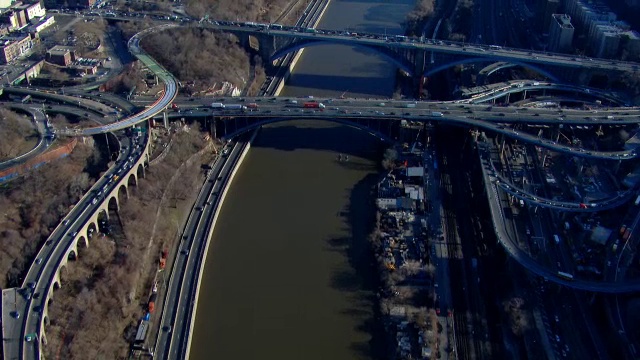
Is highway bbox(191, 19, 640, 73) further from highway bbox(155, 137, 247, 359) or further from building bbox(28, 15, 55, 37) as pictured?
highway bbox(155, 137, 247, 359)

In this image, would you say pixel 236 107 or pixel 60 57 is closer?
A: pixel 236 107

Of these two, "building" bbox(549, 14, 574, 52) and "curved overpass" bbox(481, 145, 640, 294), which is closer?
"curved overpass" bbox(481, 145, 640, 294)

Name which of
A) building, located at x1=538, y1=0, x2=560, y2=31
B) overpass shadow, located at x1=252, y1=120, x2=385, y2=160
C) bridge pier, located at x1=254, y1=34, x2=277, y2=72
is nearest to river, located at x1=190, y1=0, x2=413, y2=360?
overpass shadow, located at x1=252, y1=120, x2=385, y2=160

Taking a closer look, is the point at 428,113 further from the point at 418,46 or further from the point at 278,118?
the point at 418,46

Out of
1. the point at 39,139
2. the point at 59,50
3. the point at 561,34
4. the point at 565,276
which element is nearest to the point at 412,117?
the point at 565,276

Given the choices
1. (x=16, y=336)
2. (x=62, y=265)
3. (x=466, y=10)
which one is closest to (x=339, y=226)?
(x=62, y=265)

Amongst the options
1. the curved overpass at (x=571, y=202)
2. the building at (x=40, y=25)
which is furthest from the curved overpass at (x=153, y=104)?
the curved overpass at (x=571, y=202)

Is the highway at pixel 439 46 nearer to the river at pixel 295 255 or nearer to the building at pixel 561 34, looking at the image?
the building at pixel 561 34
